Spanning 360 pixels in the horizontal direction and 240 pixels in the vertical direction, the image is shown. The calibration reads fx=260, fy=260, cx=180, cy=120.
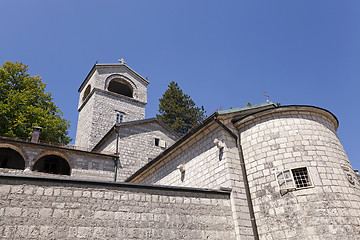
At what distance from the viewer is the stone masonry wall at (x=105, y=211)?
5.67m

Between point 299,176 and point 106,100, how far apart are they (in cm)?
2017

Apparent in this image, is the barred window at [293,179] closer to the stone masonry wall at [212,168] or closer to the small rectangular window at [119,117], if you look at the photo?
the stone masonry wall at [212,168]

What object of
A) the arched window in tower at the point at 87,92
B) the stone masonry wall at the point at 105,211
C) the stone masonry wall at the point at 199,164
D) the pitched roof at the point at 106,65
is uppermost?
the pitched roof at the point at 106,65

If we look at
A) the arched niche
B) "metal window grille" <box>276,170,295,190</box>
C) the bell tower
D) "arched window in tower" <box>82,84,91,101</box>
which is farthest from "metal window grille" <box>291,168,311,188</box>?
"arched window in tower" <box>82,84,91,101</box>

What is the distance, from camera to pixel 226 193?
8023 mm

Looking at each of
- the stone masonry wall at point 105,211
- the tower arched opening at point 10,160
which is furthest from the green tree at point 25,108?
the stone masonry wall at point 105,211

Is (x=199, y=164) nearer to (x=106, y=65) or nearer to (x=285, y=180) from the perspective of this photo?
(x=285, y=180)

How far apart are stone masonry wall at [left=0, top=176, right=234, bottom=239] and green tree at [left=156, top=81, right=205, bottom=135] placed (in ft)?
85.1

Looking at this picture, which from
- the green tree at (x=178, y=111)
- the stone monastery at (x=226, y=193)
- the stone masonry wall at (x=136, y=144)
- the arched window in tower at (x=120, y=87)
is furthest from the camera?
the green tree at (x=178, y=111)

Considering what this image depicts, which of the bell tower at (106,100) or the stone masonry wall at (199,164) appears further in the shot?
the bell tower at (106,100)

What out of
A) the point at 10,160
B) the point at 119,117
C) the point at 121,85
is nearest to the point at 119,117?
the point at 119,117

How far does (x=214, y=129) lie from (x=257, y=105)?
6.96 feet

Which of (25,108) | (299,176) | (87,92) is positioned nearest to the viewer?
(299,176)

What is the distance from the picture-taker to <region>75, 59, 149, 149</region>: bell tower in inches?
910
